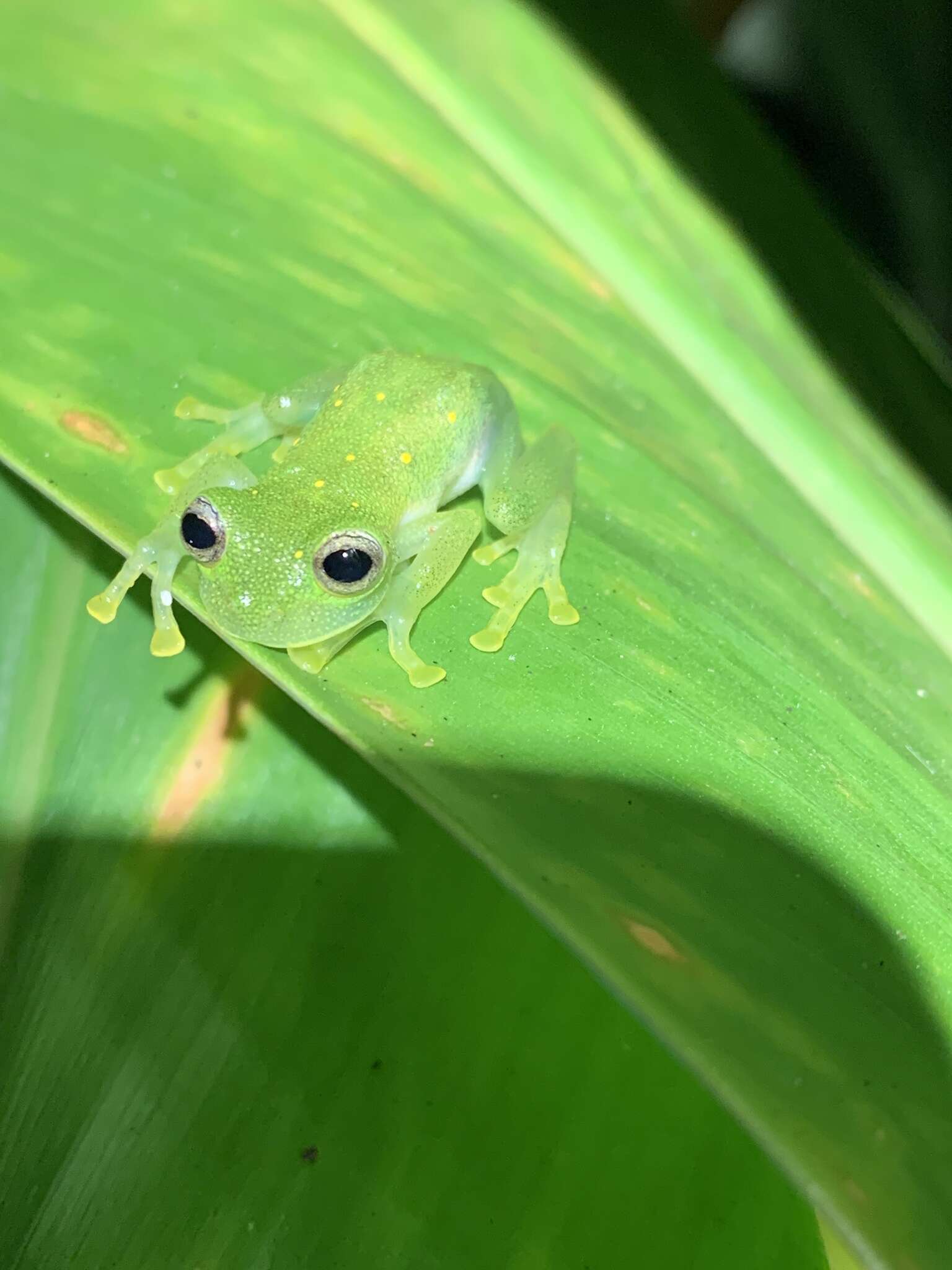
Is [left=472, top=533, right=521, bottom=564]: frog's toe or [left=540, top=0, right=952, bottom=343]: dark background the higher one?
[left=540, top=0, right=952, bottom=343]: dark background

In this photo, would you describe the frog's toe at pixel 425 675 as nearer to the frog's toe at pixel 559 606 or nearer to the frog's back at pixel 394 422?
the frog's toe at pixel 559 606

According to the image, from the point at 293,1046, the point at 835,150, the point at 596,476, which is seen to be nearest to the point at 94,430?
the point at 596,476

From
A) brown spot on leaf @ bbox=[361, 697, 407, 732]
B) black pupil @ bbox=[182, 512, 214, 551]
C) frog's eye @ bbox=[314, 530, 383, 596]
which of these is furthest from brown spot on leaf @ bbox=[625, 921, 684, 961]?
black pupil @ bbox=[182, 512, 214, 551]

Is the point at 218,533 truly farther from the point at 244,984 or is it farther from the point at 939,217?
the point at 939,217

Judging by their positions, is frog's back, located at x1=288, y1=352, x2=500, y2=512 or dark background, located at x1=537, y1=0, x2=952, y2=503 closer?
frog's back, located at x1=288, y1=352, x2=500, y2=512

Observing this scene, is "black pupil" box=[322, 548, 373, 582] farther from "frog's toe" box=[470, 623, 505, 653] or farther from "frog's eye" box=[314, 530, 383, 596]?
"frog's toe" box=[470, 623, 505, 653]

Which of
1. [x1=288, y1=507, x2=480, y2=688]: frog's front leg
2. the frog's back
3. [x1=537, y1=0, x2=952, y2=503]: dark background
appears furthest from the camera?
[x1=537, y1=0, x2=952, y2=503]: dark background

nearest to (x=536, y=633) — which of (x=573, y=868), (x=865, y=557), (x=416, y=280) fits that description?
(x=573, y=868)
